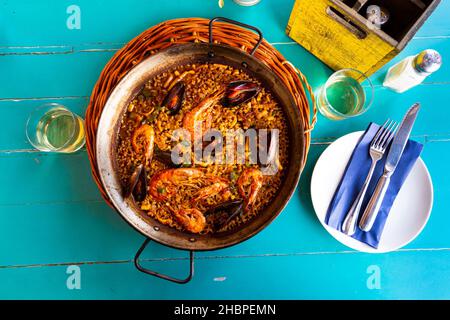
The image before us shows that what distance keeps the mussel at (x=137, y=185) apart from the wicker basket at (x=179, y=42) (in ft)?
0.37

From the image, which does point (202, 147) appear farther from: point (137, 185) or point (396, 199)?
point (396, 199)

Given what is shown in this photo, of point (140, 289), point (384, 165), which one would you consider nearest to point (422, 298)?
point (384, 165)

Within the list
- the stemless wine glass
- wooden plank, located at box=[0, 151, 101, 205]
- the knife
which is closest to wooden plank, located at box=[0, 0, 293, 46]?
the stemless wine glass

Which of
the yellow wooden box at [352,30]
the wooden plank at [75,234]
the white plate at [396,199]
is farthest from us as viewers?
the wooden plank at [75,234]

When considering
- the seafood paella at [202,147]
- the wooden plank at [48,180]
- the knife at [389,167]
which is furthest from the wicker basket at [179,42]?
the knife at [389,167]

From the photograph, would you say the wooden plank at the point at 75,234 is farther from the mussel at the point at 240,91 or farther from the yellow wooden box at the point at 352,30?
the yellow wooden box at the point at 352,30

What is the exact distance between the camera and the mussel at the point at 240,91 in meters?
1.45

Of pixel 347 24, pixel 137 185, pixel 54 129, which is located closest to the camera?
pixel 347 24

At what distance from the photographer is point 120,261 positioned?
5.46 feet

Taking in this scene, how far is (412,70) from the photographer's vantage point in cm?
150

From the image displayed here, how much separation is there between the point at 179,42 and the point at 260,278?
116 centimetres

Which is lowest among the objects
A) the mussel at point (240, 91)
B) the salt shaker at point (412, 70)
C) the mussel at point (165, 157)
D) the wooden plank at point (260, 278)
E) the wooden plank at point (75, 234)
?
the wooden plank at point (260, 278)

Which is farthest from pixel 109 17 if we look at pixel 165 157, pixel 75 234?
pixel 75 234
